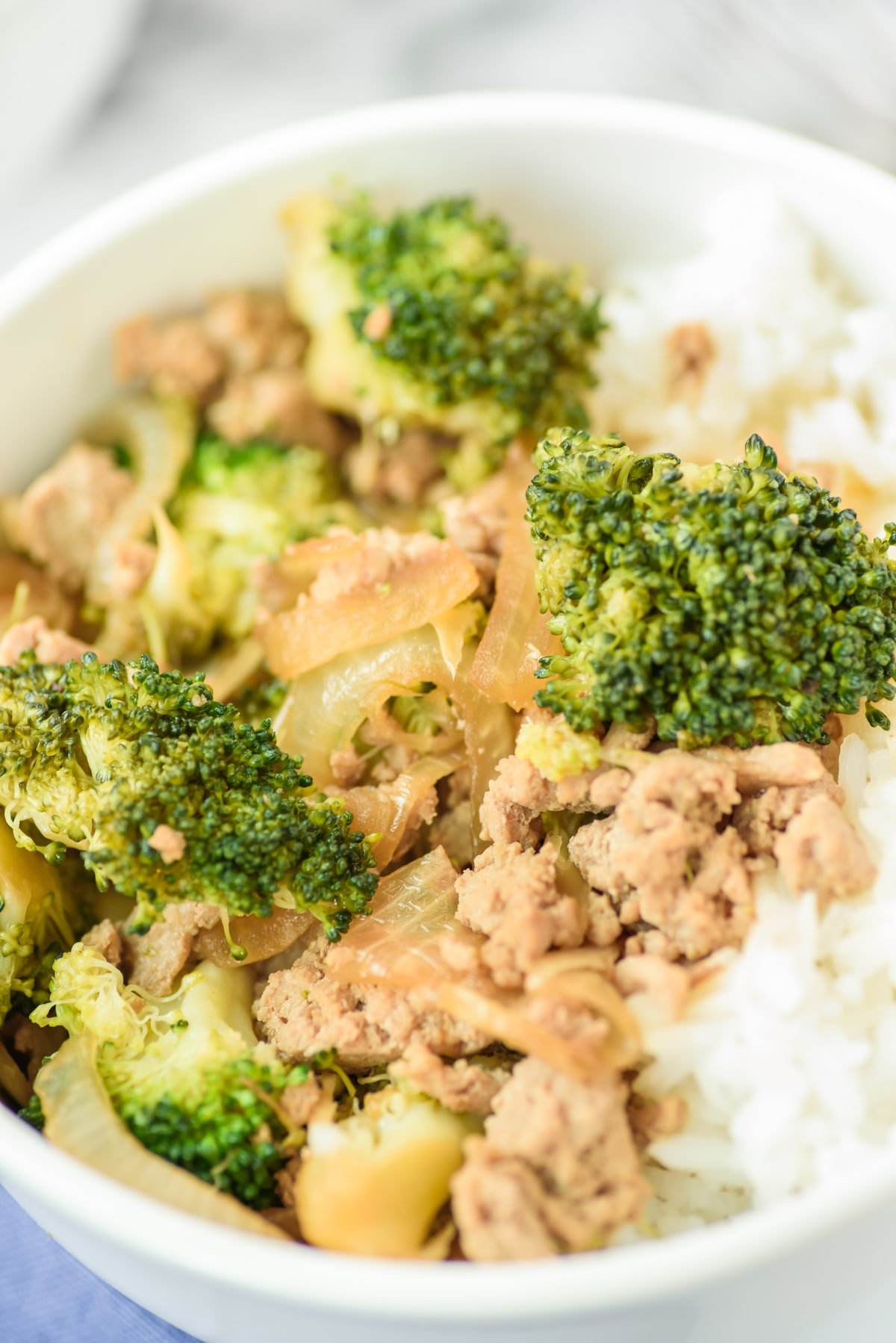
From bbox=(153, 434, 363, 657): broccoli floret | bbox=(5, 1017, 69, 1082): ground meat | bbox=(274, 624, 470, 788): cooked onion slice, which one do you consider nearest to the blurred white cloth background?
bbox=(153, 434, 363, 657): broccoli floret

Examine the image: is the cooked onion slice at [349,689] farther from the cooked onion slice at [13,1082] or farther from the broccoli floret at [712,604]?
the cooked onion slice at [13,1082]

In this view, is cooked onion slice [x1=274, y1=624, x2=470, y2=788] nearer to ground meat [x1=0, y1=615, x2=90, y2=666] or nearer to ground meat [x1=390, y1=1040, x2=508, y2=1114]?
ground meat [x1=0, y1=615, x2=90, y2=666]

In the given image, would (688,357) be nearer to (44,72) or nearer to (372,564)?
(372,564)

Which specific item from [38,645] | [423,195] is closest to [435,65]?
[423,195]

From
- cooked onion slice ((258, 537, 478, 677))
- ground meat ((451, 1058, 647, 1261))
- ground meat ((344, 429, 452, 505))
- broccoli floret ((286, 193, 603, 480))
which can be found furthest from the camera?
ground meat ((344, 429, 452, 505))

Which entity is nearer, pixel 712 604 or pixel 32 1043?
pixel 712 604

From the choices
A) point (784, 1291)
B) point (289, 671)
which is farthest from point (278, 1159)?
point (289, 671)

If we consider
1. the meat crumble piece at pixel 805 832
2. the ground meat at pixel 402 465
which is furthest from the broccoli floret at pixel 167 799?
the ground meat at pixel 402 465
